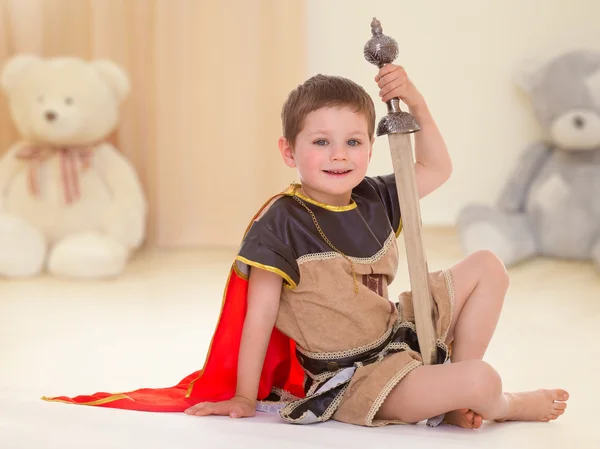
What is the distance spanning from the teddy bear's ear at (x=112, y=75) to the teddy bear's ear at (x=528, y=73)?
4.27ft

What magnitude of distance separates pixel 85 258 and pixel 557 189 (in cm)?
149

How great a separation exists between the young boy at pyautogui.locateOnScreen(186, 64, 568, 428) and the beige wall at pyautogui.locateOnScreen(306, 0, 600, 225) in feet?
5.70

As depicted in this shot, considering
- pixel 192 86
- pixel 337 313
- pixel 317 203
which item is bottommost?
pixel 337 313

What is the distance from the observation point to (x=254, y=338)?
3.76 ft

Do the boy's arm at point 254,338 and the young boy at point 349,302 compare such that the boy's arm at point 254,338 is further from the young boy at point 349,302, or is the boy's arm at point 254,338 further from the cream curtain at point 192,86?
the cream curtain at point 192,86

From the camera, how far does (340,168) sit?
1.18 metres

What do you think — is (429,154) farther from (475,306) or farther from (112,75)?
(112,75)

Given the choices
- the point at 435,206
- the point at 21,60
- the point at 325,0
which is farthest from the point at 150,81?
the point at 435,206

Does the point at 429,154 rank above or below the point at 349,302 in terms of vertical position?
above

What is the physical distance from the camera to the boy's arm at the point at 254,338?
3.76 ft

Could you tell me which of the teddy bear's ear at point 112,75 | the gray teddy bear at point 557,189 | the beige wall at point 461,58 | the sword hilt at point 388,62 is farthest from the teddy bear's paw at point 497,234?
→ the sword hilt at point 388,62

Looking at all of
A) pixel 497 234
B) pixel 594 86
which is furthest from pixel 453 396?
pixel 594 86

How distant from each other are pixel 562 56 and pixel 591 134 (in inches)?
11.1

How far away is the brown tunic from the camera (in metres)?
1.13
